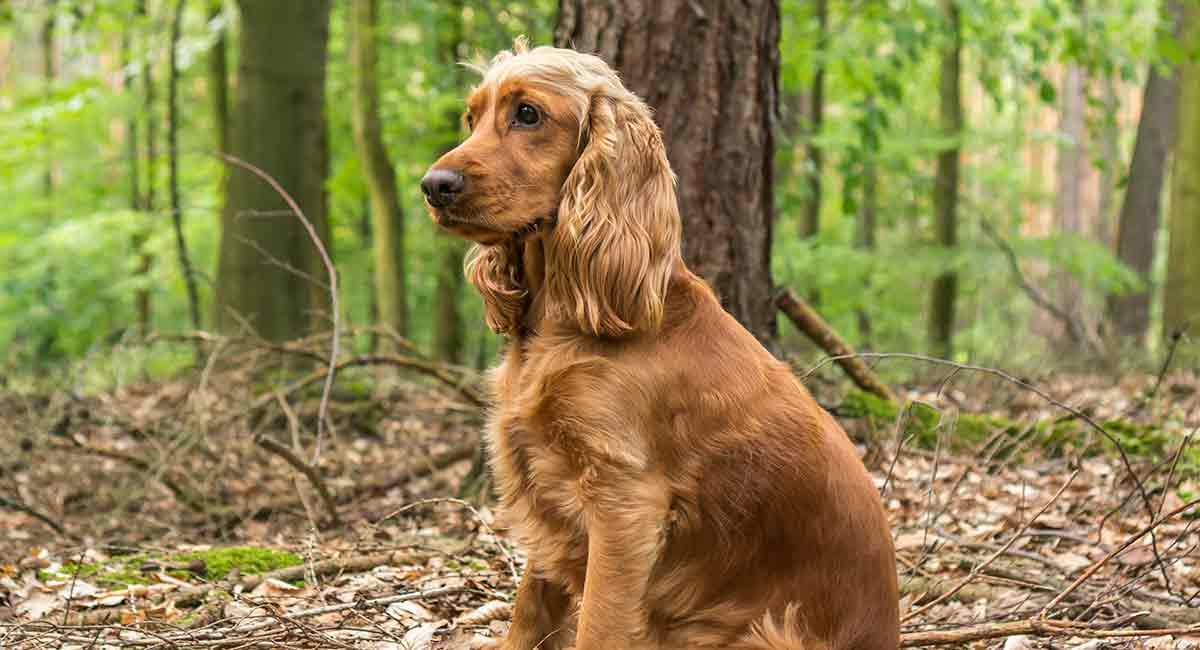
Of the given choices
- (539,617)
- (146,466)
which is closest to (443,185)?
(539,617)

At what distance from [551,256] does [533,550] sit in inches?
32.8

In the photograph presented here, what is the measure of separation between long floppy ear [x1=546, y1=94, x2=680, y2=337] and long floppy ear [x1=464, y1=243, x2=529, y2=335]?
19 cm

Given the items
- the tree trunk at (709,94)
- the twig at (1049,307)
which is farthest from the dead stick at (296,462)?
the twig at (1049,307)

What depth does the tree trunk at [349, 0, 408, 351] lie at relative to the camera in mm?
11000

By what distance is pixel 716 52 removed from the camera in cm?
465

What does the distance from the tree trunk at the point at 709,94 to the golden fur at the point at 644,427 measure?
5.38 feet

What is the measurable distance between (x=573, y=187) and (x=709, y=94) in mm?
1949

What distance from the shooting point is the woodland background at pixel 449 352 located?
395 cm

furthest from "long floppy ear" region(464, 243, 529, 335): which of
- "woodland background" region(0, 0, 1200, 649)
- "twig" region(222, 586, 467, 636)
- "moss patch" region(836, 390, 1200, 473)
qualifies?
"moss patch" region(836, 390, 1200, 473)

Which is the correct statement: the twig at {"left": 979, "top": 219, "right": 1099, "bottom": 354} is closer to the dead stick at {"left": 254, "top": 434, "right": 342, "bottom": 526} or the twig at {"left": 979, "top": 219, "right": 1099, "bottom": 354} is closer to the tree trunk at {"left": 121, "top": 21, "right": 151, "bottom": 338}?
the dead stick at {"left": 254, "top": 434, "right": 342, "bottom": 526}

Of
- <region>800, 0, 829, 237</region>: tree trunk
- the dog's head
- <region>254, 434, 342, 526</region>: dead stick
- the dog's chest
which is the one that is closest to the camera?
the dog's head

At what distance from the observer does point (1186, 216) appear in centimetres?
1109

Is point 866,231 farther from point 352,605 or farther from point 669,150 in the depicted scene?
point 352,605

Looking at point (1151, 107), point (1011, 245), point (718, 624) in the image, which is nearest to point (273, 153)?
point (718, 624)
